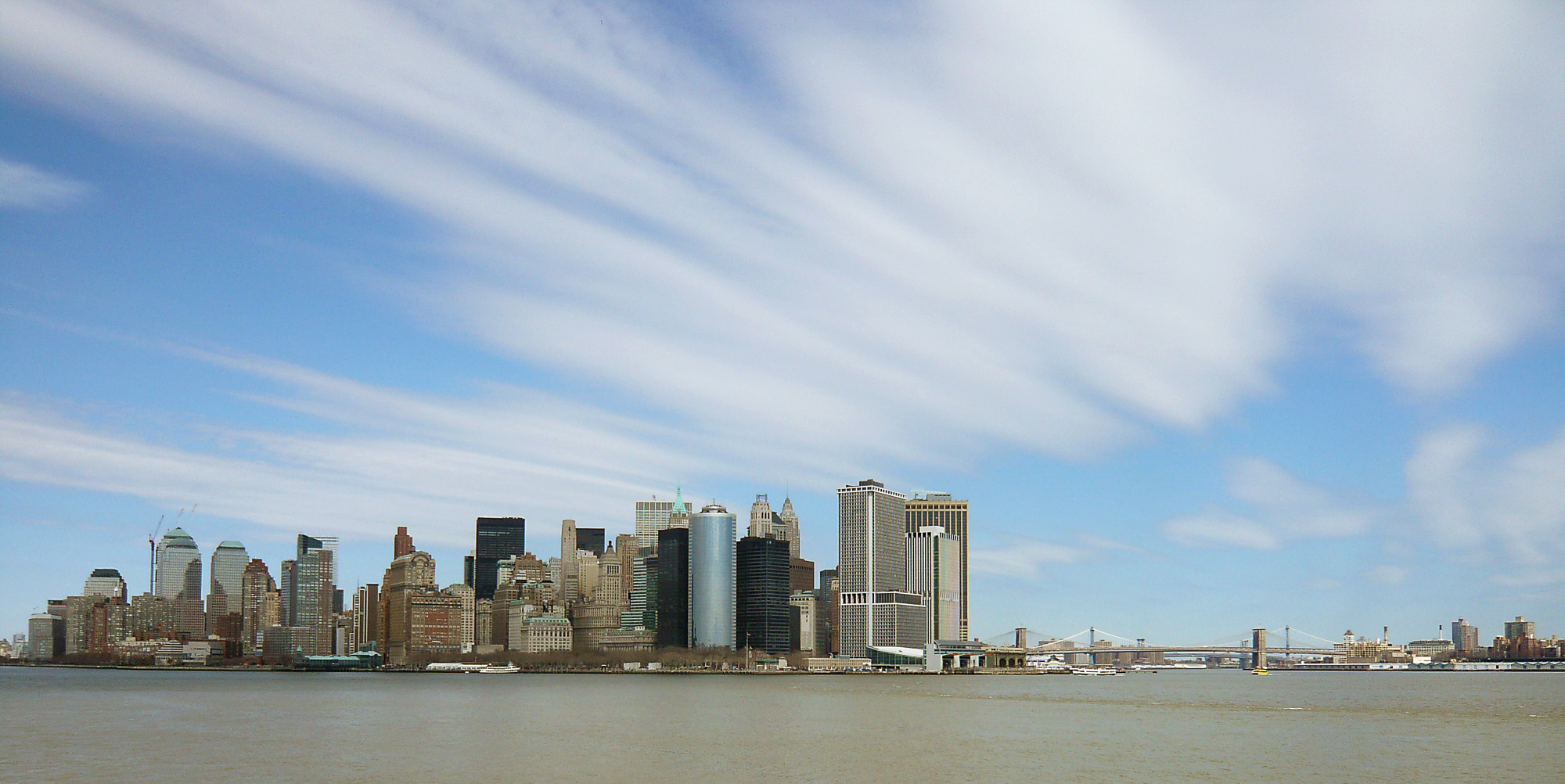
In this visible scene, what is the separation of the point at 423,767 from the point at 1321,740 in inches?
2259

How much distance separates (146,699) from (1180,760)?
126013mm

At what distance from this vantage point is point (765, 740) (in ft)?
272

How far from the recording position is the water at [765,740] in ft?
207

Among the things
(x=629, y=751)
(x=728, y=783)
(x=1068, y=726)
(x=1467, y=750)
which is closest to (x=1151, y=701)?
(x=1068, y=726)

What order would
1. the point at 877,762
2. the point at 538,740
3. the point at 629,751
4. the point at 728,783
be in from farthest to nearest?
1. the point at 538,740
2. the point at 629,751
3. the point at 877,762
4. the point at 728,783

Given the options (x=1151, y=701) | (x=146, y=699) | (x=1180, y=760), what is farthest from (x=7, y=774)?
(x=1151, y=701)

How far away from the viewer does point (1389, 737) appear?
8531 cm

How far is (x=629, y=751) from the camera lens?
2901 inches

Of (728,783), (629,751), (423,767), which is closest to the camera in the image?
(728,783)

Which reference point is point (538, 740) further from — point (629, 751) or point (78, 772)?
point (78, 772)

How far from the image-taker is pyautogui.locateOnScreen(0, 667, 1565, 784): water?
207 feet

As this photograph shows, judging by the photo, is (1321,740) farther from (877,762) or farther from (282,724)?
(282,724)

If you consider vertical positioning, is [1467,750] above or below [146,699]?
above

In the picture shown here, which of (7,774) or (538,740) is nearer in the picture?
(7,774)
